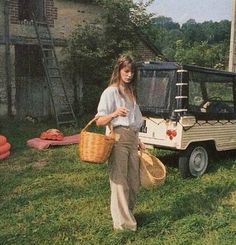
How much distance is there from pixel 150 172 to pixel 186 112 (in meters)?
2.32

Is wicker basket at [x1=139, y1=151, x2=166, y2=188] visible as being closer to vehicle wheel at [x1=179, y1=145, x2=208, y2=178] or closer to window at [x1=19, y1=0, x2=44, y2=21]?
vehicle wheel at [x1=179, y1=145, x2=208, y2=178]

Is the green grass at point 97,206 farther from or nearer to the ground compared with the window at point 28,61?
nearer to the ground

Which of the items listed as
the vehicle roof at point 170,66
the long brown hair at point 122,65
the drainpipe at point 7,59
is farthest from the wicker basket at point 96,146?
the drainpipe at point 7,59

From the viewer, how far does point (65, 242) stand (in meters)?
5.66

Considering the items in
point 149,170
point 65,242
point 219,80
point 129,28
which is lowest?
point 65,242

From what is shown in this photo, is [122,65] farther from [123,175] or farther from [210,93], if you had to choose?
[210,93]

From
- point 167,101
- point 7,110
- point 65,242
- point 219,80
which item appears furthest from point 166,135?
point 7,110

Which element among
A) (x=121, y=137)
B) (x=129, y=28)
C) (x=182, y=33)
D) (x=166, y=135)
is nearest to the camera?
(x=121, y=137)

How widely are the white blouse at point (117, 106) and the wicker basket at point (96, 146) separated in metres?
0.14

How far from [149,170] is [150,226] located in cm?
69

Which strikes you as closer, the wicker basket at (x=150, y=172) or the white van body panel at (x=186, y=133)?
Result: the wicker basket at (x=150, y=172)

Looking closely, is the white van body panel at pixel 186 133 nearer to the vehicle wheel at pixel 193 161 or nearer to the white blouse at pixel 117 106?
the vehicle wheel at pixel 193 161

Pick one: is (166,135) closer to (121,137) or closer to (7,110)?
(121,137)

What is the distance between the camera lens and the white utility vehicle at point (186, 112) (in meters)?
8.27
